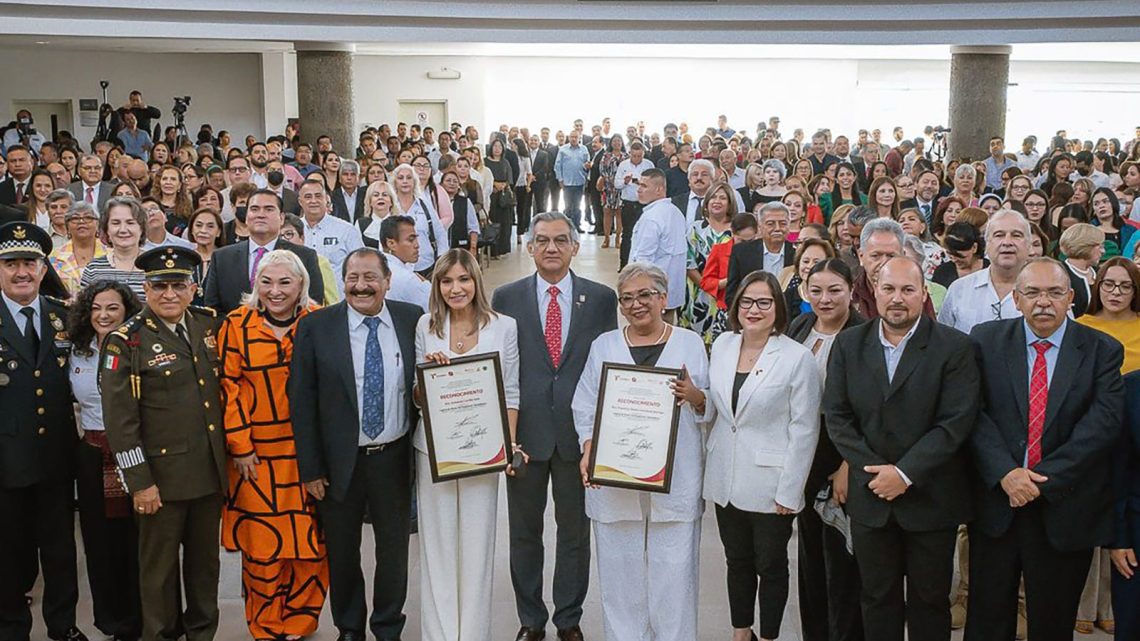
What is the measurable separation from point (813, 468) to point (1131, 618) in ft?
4.05

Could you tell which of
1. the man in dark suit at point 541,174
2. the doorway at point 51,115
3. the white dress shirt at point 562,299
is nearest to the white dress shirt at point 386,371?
the white dress shirt at point 562,299

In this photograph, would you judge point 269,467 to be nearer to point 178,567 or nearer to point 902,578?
point 178,567

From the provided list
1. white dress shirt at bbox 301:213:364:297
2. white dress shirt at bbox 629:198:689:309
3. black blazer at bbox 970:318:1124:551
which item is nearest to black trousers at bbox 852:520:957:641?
black blazer at bbox 970:318:1124:551

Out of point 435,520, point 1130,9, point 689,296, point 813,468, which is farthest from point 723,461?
point 1130,9

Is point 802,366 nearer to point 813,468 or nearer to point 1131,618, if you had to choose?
point 813,468

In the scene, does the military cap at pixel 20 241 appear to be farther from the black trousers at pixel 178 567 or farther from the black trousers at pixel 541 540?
the black trousers at pixel 541 540

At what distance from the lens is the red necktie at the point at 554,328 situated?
4.62m

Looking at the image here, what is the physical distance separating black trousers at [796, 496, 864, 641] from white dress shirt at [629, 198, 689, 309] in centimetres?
364

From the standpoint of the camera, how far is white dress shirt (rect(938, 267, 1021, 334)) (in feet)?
16.2

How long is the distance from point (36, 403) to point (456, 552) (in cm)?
182

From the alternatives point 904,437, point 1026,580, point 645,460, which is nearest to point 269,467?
point 645,460

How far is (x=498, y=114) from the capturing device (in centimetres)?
2592

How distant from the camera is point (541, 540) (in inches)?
185

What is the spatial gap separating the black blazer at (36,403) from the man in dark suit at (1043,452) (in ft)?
11.9
